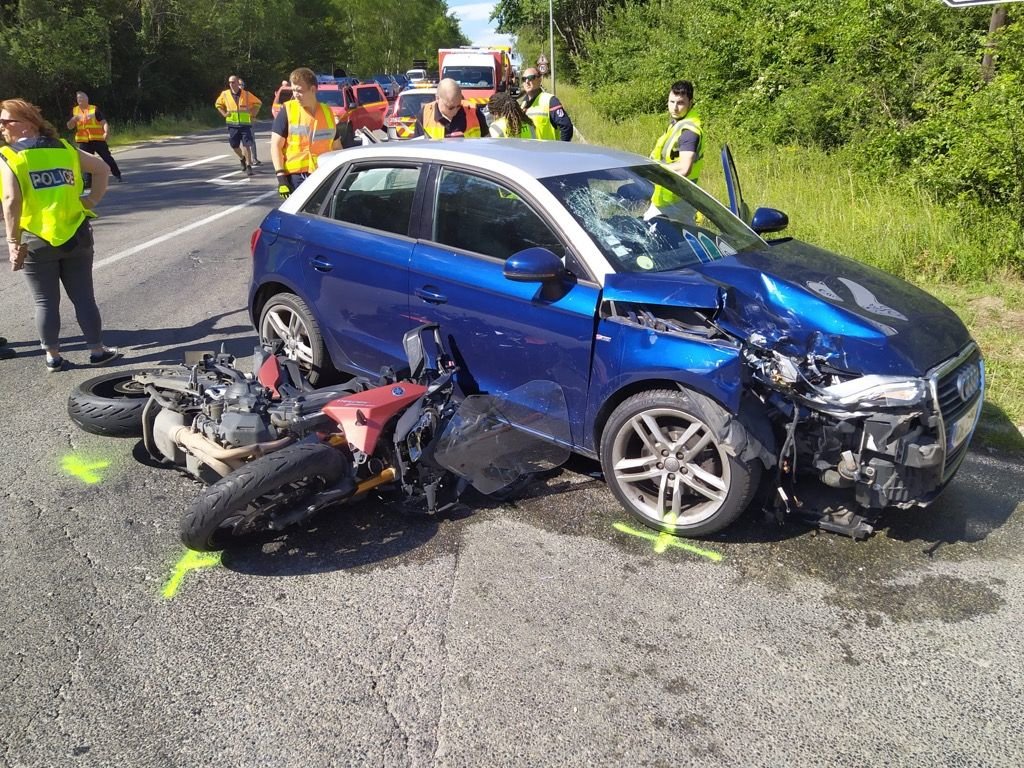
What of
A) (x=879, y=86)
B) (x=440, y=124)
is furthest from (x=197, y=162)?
(x=879, y=86)

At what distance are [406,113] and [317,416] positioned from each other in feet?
64.3

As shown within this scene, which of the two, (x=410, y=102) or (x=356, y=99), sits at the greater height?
(x=356, y=99)

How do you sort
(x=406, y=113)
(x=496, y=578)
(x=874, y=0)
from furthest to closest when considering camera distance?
(x=406, y=113) < (x=874, y=0) < (x=496, y=578)

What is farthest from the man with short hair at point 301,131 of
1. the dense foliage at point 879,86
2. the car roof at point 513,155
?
the dense foliage at point 879,86

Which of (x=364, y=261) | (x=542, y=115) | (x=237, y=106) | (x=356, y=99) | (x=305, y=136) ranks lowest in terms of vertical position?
(x=364, y=261)

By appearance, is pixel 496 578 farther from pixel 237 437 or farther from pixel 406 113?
pixel 406 113

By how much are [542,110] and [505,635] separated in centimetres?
694

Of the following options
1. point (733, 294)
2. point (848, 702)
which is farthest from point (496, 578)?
point (733, 294)

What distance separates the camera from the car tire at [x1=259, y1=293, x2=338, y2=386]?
16.8 feet

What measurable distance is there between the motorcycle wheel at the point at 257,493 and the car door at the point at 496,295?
0.99m

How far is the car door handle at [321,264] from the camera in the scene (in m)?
4.88

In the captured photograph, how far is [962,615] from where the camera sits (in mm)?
3209

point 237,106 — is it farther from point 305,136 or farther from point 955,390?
point 955,390

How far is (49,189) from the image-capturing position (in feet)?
18.4
